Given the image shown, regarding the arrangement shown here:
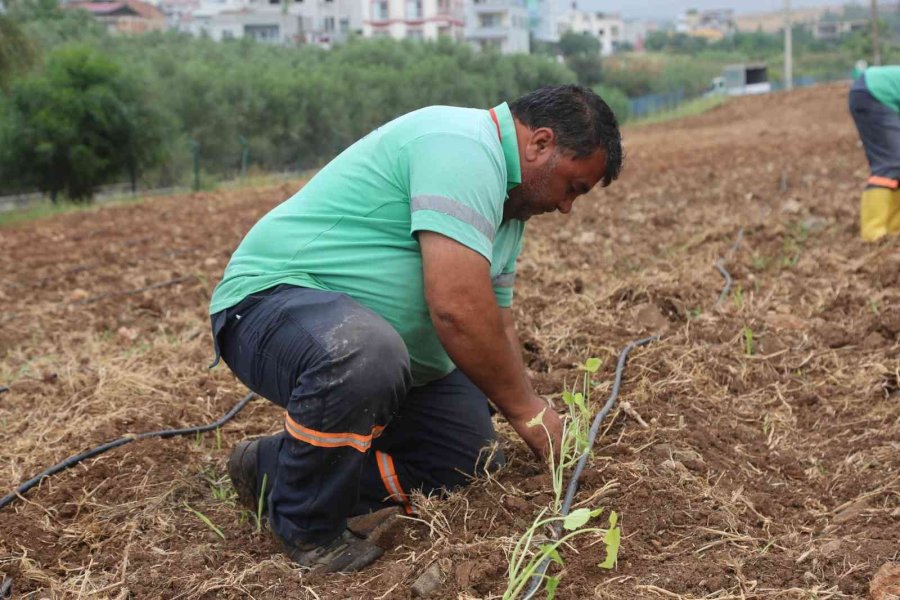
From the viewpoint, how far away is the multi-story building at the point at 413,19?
215 feet

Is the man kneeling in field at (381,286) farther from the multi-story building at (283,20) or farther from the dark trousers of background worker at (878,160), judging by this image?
the multi-story building at (283,20)

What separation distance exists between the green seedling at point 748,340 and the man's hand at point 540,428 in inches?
66.1

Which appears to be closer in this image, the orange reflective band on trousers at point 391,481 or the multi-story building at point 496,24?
the orange reflective band on trousers at point 391,481

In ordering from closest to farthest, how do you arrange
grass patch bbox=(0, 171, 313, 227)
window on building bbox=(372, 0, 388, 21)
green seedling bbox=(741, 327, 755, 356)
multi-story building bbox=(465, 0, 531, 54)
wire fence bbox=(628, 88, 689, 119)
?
green seedling bbox=(741, 327, 755, 356), grass patch bbox=(0, 171, 313, 227), wire fence bbox=(628, 88, 689, 119), window on building bbox=(372, 0, 388, 21), multi-story building bbox=(465, 0, 531, 54)

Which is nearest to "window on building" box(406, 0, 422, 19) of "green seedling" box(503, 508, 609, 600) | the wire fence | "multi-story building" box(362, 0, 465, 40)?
"multi-story building" box(362, 0, 465, 40)

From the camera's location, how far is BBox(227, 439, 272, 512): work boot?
2.86m

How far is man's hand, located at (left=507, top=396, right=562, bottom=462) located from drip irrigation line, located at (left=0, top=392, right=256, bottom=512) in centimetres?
140

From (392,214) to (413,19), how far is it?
66408 mm

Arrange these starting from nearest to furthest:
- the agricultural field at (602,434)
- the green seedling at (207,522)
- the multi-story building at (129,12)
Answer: the agricultural field at (602,434)
the green seedling at (207,522)
the multi-story building at (129,12)

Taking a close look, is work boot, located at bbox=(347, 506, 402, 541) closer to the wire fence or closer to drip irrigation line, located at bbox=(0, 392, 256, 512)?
drip irrigation line, located at bbox=(0, 392, 256, 512)

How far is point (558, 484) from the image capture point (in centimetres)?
251

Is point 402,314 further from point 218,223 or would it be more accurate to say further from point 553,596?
point 218,223

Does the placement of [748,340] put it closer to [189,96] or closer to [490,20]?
[189,96]

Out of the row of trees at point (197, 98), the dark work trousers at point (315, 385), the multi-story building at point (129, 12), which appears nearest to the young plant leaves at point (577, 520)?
the dark work trousers at point (315, 385)
